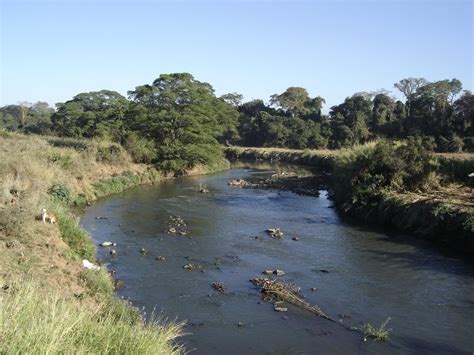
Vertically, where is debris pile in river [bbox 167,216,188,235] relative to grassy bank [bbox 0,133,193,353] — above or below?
below

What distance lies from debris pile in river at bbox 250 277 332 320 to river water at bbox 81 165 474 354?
0.27m

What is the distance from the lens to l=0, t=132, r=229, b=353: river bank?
17.4 ft

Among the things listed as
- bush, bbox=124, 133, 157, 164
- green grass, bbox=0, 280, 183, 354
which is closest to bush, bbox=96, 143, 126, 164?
bush, bbox=124, 133, 157, 164

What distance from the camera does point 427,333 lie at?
12062 millimetres

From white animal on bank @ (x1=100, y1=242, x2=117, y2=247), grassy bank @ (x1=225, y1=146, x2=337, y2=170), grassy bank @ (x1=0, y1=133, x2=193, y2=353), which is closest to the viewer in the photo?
grassy bank @ (x1=0, y1=133, x2=193, y2=353)

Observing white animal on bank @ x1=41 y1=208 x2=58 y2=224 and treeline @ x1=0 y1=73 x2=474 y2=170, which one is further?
treeline @ x1=0 y1=73 x2=474 y2=170

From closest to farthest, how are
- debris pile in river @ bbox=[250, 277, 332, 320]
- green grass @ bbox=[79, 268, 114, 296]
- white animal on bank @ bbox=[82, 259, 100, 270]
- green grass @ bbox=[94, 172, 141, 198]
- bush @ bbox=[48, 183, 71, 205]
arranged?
green grass @ bbox=[79, 268, 114, 296], debris pile in river @ bbox=[250, 277, 332, 320], white animal on bank @ bbox=[82, 259, 100, 270], bush @ bbox=[48, 183, 71, 205], green grass @ bbox=[94, 172, 141, 198]

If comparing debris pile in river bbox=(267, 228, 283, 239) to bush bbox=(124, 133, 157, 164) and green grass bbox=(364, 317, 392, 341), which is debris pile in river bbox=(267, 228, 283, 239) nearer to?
green grass bbox=(364, 317, 392, 341)

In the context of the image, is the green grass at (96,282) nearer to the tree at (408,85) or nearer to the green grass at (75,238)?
the green grass at (75,238)

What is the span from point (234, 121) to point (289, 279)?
5689 centimetres

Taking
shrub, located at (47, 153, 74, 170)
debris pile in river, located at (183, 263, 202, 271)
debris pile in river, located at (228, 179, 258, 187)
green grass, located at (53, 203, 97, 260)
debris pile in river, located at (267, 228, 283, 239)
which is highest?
shrub, located at (47, 153, 74, 170)

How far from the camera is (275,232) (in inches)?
870

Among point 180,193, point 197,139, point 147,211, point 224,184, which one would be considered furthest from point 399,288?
point 197,139

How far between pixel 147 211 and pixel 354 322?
54.7 feet
